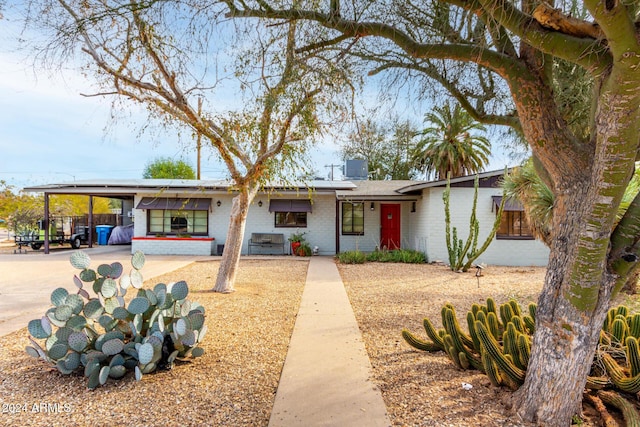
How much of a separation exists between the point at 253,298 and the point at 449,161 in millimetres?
19791

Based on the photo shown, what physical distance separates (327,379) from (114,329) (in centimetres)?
245

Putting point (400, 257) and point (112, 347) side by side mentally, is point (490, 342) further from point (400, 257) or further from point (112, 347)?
point (400, 257)

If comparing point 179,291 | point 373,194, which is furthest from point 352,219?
point 179,291

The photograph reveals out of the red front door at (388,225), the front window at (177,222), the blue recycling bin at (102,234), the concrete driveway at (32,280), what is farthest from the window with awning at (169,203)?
the red front door at (388,225)

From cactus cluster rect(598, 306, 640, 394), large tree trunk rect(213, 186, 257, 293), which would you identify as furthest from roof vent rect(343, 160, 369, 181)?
cactus cluster rect(598, 306, 640, 394)

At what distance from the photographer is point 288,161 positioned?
26.2 feet

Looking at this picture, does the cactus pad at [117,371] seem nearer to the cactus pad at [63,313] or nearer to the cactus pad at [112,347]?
the cactus pad at [112,347]

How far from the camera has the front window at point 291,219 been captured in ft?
58.4

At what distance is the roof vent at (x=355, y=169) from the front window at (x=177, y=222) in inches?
327

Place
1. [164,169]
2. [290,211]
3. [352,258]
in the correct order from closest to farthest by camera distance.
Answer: [352,258]
[290,211]
[164,169]

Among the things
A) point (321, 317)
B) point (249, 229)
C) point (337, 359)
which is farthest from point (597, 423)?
point (249, 229)

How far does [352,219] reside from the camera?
1789cm

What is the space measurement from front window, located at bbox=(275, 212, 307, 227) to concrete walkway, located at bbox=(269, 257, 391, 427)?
11074 mm

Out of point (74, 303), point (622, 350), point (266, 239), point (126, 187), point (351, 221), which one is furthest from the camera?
point (351, 221)
